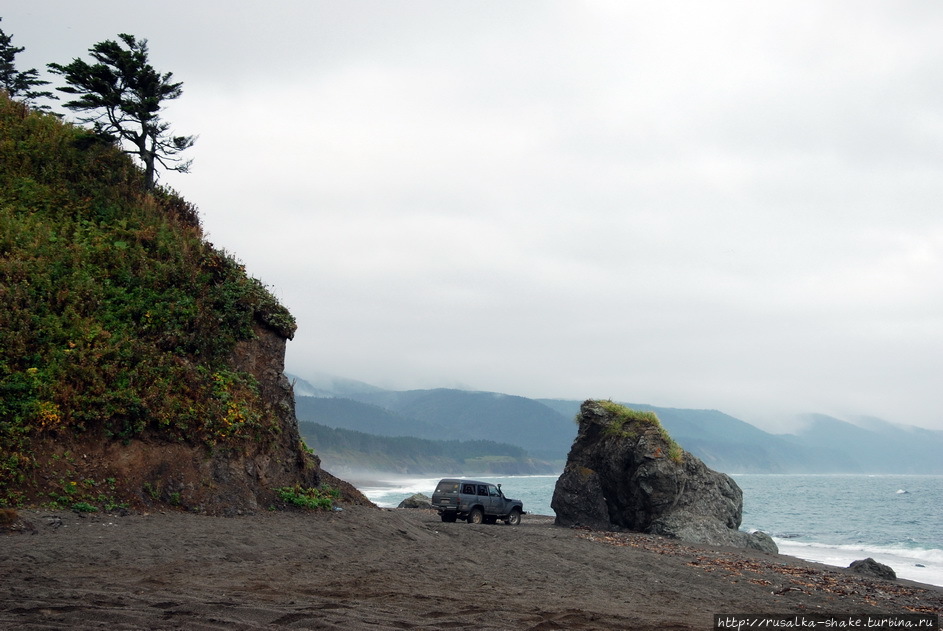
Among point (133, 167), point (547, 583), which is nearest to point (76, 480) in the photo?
point (547, 583)

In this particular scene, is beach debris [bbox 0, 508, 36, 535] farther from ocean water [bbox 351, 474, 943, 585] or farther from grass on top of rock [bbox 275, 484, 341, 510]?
ocean water [bbox 351, 474, 943, 585]

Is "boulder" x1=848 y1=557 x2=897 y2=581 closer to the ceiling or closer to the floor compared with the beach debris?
closer to the floor

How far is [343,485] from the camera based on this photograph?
28.4m

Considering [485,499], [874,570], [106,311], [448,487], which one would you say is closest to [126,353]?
[106,311]

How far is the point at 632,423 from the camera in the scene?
3192 cm

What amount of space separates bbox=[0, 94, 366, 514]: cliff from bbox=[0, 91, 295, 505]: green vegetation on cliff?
0.05m

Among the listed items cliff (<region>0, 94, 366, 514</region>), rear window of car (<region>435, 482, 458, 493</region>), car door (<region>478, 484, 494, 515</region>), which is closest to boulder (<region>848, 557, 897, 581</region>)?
car door (<region>478, 484, 494, 515</region>)

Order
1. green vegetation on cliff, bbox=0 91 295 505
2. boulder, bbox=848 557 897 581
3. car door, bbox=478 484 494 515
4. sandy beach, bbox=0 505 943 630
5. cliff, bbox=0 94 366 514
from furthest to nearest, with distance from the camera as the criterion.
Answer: car door, bbox=478 484 494 515 → boulder, bbox=848 557 897 581 → green vegetation on cliff, bbox=0 91 295 505 → cliff, bbox=0 94 366 514 → sandy beach, bbox=0 505 943 630

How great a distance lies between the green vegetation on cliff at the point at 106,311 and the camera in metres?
19.2

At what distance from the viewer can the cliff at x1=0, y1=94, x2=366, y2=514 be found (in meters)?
18.6

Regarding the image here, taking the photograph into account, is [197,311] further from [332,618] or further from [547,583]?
[332,618]

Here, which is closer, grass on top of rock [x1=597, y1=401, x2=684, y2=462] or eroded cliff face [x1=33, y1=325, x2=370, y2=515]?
eroded cliff face [x1=33, y1=325, x2=370, y2=515]

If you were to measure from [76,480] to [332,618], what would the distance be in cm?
1240

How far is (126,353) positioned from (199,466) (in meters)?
4.20
